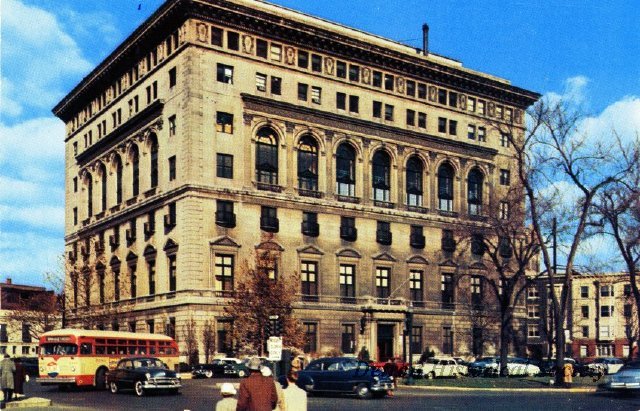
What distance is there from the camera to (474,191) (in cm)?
8594

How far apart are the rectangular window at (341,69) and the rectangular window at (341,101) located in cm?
168

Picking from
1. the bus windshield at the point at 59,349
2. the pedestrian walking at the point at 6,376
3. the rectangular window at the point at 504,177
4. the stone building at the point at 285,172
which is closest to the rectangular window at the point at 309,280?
the stone building at the point at 285,172

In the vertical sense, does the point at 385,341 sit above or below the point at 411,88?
below

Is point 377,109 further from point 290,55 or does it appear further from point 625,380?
point 625,380

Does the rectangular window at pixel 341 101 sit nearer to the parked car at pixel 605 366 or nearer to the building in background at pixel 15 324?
the parked car at pixel 605 366

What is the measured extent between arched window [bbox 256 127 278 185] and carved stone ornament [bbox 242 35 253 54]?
6.34 metres

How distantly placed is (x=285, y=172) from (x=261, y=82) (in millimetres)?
7592

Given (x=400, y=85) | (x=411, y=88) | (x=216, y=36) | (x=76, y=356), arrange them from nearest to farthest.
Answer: (x=76, y=356) → (x=216, y=36) → (x=400, y=85) → (x=411, y=88)

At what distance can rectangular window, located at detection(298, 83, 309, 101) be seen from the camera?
7261cm

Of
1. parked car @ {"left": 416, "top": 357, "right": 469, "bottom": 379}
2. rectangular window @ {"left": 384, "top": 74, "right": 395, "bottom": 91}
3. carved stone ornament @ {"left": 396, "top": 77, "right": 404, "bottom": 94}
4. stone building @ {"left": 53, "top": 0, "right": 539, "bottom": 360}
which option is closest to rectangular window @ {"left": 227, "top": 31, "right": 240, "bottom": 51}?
stone building @ {"left": 53, "top": 0, "right": 539, "bottom": 360}

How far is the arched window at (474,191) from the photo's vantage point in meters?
85.4

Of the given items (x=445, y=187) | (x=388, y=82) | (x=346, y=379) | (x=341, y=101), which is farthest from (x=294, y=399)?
(x=445, y=187)

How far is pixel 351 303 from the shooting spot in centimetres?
7381

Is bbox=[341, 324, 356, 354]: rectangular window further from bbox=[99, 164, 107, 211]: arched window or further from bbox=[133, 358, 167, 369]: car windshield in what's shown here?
bbox=[133, 358, 167, 369]: car windshield
